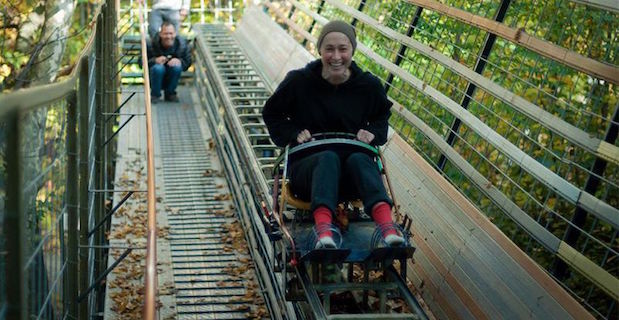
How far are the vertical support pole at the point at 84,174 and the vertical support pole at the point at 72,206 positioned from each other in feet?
1.09

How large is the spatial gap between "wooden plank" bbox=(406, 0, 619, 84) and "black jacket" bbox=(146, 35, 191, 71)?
779 centimetres

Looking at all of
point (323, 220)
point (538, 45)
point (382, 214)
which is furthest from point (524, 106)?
point (323, 220)

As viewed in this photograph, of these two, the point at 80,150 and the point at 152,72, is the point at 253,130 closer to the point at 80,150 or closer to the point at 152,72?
the point at 152,72

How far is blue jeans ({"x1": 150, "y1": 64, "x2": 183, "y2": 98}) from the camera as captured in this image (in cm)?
1622

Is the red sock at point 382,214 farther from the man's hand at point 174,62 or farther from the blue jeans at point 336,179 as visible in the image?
the man's hand at point 174,62

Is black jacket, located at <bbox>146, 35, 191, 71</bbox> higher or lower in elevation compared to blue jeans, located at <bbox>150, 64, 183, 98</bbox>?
higher

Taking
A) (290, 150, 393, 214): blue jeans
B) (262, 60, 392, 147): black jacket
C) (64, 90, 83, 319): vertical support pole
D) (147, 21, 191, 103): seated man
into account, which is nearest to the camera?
(64, 90, 83, 319): vertical support pole

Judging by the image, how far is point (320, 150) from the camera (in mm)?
6891

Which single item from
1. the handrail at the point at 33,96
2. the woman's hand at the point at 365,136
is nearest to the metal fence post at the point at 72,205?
the handrail at the point at 33,96

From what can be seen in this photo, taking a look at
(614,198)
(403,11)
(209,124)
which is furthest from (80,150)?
(209,124)

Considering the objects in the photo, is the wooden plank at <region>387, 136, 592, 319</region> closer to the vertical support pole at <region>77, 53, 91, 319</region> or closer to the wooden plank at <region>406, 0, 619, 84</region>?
the wooden plank at <region>406, 0, 619, 84</region>

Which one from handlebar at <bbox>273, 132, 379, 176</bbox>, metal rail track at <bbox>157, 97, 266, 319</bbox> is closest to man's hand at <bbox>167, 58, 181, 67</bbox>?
metal rail track at <bbox>157, 97, 266, 319</bbox>

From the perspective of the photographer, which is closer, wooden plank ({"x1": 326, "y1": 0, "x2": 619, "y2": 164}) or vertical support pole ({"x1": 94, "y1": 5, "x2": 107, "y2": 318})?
wooden plank ({"x1": 326, "y1": 0, "x2": 619, "y2": 164})

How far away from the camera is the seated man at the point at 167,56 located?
1633 centimetres
